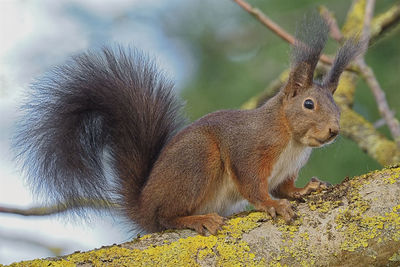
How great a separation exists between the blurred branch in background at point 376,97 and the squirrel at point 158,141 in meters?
0.32

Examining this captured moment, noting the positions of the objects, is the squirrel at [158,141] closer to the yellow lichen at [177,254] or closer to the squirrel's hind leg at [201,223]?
the squirrel's hind leg at [201,223]

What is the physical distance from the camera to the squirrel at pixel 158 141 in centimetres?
282

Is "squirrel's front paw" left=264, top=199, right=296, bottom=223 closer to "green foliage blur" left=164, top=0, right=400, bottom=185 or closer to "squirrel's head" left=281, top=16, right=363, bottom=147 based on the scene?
"squirrel's head" left=281, top=16, right=363, bottom=147

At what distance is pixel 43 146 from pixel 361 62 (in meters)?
1.84

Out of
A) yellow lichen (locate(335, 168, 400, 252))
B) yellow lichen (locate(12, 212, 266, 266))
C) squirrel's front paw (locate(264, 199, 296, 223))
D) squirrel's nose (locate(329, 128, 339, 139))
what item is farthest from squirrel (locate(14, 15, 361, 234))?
yellow lichen (locate(335, 168, 400, 252))

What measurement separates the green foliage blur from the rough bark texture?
4.97ft

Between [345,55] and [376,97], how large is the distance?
1.34 ft

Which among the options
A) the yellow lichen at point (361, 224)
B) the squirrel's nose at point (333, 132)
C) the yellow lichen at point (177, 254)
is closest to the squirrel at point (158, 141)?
the squirrel's nose at point (333, 132)

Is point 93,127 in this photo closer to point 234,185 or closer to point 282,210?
point 234,185

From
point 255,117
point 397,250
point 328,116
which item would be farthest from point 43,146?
point 397,250

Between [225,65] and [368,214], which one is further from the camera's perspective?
[225,65]

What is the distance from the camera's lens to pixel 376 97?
318cm

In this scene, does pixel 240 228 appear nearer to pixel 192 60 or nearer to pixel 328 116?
pixel 328 116

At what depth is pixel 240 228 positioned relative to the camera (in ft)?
7.34
